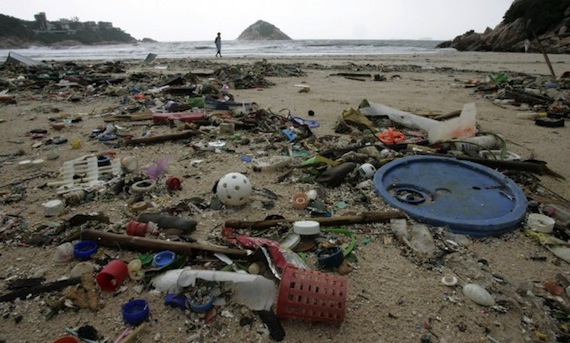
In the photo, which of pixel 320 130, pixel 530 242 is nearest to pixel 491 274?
pixel 530 242

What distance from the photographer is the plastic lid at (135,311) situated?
163 cm

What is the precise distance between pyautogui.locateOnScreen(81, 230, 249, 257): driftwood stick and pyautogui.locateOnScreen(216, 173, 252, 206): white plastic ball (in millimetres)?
668

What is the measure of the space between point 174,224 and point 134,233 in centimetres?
29

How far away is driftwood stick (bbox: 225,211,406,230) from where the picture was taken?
2.44 meters

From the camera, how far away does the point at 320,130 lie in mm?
5047

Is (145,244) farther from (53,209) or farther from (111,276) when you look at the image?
(53,209)

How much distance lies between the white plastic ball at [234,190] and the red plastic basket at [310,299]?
1.24 metres

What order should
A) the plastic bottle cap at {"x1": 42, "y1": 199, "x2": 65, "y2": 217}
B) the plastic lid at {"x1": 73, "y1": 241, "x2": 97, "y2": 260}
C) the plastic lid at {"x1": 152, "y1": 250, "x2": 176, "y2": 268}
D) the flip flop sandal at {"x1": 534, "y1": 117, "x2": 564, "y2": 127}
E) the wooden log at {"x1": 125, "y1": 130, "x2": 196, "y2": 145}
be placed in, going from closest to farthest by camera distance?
the plastic lid at {"x1": 152, "y1": 250, "x2": 176, "y2": 268} → the plastic lid at {"x1": 73, "y1": 241, "x2": 97, "y2": 260} → the plastic bottle cap at {"x1": 42, "y1": 199, "x2": 65, "y2": 217} → the wooden log at {"x1": 125, "y1": 130, "x2": 196, "y2": 145} → the flip flop sandal at {"x1": 534, "y1": 117, "x2": 564, "y2": 127}

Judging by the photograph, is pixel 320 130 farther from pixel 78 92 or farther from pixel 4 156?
pixel 78 92

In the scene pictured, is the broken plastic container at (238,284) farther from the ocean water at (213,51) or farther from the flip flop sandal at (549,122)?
the ocean water at (213,51)

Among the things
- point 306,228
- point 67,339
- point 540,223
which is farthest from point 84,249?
point 540,223

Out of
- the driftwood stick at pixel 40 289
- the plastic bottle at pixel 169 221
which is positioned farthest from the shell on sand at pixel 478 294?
the driftwood stick at pixel 40 289

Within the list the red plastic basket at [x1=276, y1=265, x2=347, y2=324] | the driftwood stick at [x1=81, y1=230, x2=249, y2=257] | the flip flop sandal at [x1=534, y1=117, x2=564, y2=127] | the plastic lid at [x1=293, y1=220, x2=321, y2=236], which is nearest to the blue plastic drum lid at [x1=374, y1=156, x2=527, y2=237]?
→ the plastic lid at [x1=293, y1=220, x2=321, y2=236]

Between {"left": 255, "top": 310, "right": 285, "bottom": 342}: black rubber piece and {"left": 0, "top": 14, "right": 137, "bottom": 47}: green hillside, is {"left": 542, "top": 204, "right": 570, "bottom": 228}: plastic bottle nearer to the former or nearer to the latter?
{"left": 255, "top": 310, "right": 285, "bottom": 342}: black rubber piece
